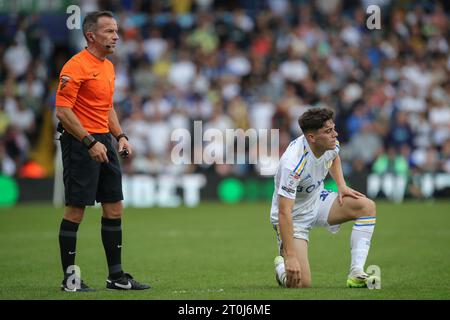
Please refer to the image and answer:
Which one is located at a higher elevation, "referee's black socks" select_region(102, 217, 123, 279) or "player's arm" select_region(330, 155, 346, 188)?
"player's arm" select_region(330, 155, 346, 188)

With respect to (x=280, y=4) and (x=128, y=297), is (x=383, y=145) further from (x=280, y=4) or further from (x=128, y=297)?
(x=128, y=297)

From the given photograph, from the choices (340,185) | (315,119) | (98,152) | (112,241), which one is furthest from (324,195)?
(98,152)

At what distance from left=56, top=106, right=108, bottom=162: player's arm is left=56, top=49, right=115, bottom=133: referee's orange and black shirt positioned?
0.09 meters

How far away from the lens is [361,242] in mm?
8344

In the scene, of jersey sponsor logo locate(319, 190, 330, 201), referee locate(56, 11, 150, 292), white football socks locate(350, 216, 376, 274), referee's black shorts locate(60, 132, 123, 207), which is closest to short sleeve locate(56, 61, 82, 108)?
referee locate(56, 11, 150, 292)

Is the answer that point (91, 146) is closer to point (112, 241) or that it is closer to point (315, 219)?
point (112, 241)

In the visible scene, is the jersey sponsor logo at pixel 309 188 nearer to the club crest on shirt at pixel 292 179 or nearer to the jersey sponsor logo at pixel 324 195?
the jersey sponsor logo at pixel 324 195

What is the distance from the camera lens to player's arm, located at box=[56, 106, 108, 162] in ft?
25.5

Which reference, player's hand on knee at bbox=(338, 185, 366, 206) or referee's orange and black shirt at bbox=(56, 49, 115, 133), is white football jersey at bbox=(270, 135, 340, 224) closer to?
player's hand on knee at bbox=(338, 185, 366, 206)

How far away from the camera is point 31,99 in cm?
2303

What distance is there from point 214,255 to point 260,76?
12.3 meters

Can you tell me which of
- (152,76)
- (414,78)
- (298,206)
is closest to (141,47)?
(152,76)

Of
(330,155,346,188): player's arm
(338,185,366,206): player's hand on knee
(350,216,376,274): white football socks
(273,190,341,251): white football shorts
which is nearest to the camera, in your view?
(350,216,376,274): white football socks

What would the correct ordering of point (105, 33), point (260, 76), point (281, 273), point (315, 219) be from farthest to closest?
point (260, 76) → point (315, 219) → point (281, 273) → point (105, 33)
